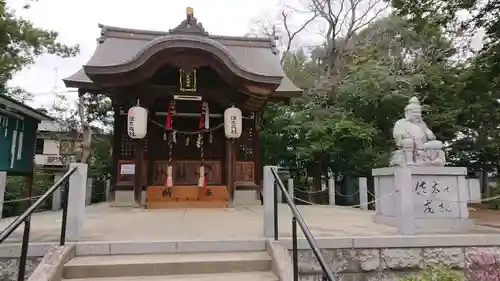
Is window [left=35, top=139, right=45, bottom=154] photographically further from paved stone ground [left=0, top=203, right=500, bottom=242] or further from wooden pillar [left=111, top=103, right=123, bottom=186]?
paved stone ground [left=0, top=203, right=500, bottom=242]

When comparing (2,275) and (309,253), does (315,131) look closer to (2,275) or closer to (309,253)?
(309,253)

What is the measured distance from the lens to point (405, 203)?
468 cm

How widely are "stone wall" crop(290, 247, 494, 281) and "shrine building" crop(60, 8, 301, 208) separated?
14.8 feet

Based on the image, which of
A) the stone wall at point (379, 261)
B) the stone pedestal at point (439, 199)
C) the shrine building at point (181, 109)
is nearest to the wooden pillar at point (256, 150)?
the shrine building at point (181, 109)

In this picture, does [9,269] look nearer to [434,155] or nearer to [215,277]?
[215,277]

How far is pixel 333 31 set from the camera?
722 inches

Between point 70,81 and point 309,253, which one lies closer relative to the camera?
point 309,253

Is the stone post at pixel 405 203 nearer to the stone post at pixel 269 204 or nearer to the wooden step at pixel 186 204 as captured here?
the stone post at pixel 269 204

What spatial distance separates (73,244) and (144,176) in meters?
5.47

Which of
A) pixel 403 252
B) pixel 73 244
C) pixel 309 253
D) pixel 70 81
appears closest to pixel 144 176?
pixel 70 81

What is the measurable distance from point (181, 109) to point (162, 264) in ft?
21.8

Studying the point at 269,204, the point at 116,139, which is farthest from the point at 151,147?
the point at 269,204

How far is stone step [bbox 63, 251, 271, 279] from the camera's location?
3600 millimetres

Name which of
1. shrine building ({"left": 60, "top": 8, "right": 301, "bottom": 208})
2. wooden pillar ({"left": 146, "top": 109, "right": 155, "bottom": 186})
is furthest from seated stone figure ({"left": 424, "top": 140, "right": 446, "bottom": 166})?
wooden pillar ({"left": 146, "top": 109, "right": 155, "bottom": 186})
